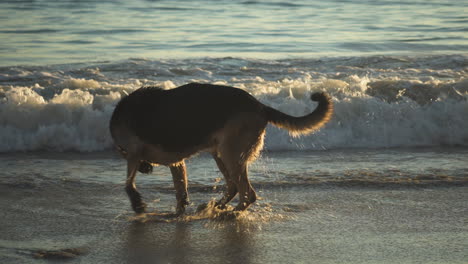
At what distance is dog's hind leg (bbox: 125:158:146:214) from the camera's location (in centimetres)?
A: 642

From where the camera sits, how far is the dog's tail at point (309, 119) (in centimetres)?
654

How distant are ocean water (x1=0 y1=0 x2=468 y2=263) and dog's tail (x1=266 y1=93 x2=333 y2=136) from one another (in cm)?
73

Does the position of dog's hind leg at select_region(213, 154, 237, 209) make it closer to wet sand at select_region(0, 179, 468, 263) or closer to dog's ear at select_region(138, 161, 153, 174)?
wet sand at select_region(0, 179, 468, 263)

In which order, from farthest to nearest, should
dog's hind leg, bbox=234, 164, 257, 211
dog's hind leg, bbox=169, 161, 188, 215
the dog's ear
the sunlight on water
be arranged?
the sunlight on water < the dog's ear < dog's hind leg, bbox=169, 161, 188, 215 < dog's hind leg, bbox=234, 164, 257, 211

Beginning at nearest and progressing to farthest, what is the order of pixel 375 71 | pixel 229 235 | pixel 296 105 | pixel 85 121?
pixel 229 235 < pixel 85 121 < pixel 296 105 < pixel 375 71

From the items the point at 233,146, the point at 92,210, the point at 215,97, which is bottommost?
the point at 92,210

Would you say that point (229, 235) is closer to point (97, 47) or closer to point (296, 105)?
point (296, 105)

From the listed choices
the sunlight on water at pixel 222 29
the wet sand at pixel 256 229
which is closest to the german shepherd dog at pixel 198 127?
the wet sand at pixel 256 229

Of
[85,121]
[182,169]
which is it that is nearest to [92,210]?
[182,169]

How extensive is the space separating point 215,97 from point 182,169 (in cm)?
81

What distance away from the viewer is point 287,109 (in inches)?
432

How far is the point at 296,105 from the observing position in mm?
11000

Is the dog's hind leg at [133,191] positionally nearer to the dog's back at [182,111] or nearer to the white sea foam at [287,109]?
the dog's back at [182,111]

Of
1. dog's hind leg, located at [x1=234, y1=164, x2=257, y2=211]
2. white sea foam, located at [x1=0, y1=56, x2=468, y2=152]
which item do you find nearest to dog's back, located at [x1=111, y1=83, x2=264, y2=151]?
dog's hind leg, located at [x1=234, y1=164, x2=257, y2=211]
